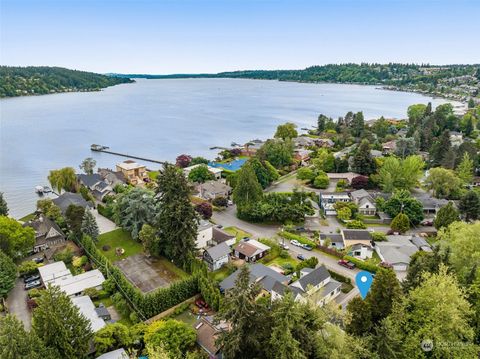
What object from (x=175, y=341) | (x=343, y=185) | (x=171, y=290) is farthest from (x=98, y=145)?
(x=175, y=341)

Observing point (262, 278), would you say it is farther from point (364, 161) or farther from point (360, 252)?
point (364, 161)

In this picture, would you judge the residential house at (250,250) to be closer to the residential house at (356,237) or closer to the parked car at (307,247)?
the parked car at (307,247)

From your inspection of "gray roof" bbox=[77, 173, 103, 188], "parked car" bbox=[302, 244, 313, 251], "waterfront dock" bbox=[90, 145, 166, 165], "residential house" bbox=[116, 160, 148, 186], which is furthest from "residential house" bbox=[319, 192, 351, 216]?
"waterfront dock" bbox=[90, 145, 166, 165]

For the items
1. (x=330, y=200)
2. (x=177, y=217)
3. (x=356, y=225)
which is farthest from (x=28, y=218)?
(x=356, y=225)

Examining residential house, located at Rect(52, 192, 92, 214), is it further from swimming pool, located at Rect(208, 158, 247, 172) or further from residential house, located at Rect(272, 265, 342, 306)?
residential house, located at Rect(272, 265, 342, 306)

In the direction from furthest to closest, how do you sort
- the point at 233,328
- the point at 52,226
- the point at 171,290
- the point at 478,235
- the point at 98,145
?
the point at 98,145 < the point at 52,226 < the point at 171,290 < the point at 478,235 < the point at 233,328

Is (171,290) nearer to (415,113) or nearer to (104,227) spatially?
(104,227)
